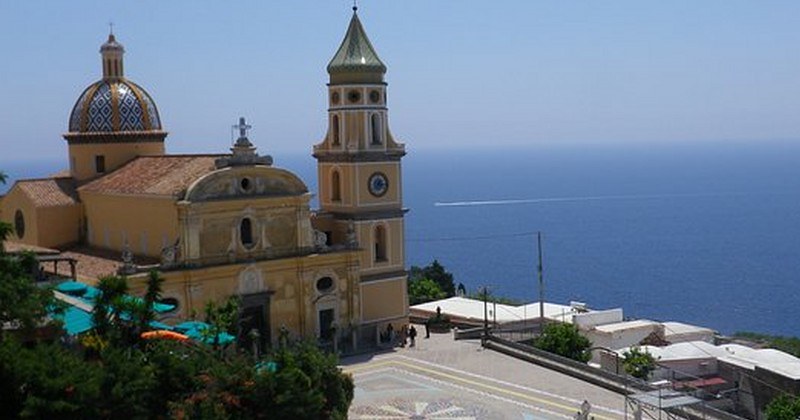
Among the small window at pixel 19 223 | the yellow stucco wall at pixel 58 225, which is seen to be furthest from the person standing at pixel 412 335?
the small window at pixel 19 223

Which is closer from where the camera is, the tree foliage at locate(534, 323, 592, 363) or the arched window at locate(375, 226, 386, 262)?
the tree foliage at locate(534, 323, 592, 363)

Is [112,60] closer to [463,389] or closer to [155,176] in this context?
[155,176]

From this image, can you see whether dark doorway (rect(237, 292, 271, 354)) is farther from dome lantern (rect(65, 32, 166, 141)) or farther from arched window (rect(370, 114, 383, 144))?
dome lantern (rect(65, 32, 166, 141))

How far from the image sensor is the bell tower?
40.3 metres

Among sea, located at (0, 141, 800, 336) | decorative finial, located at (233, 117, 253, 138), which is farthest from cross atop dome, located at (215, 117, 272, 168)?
sea, located at (0, 141, 800, 336)

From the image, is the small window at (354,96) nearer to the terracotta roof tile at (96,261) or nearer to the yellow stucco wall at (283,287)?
the yellow stucco wall at (283,287)

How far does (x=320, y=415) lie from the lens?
23875 mm

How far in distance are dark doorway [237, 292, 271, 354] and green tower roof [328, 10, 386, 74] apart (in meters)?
9.74

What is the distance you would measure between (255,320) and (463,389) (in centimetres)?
841

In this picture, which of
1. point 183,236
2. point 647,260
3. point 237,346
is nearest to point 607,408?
point 237,346

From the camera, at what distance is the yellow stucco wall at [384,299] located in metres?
40.2

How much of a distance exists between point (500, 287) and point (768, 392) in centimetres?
6092

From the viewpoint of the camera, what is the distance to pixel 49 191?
4109 cm

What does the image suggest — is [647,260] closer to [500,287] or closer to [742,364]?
[500,287]
